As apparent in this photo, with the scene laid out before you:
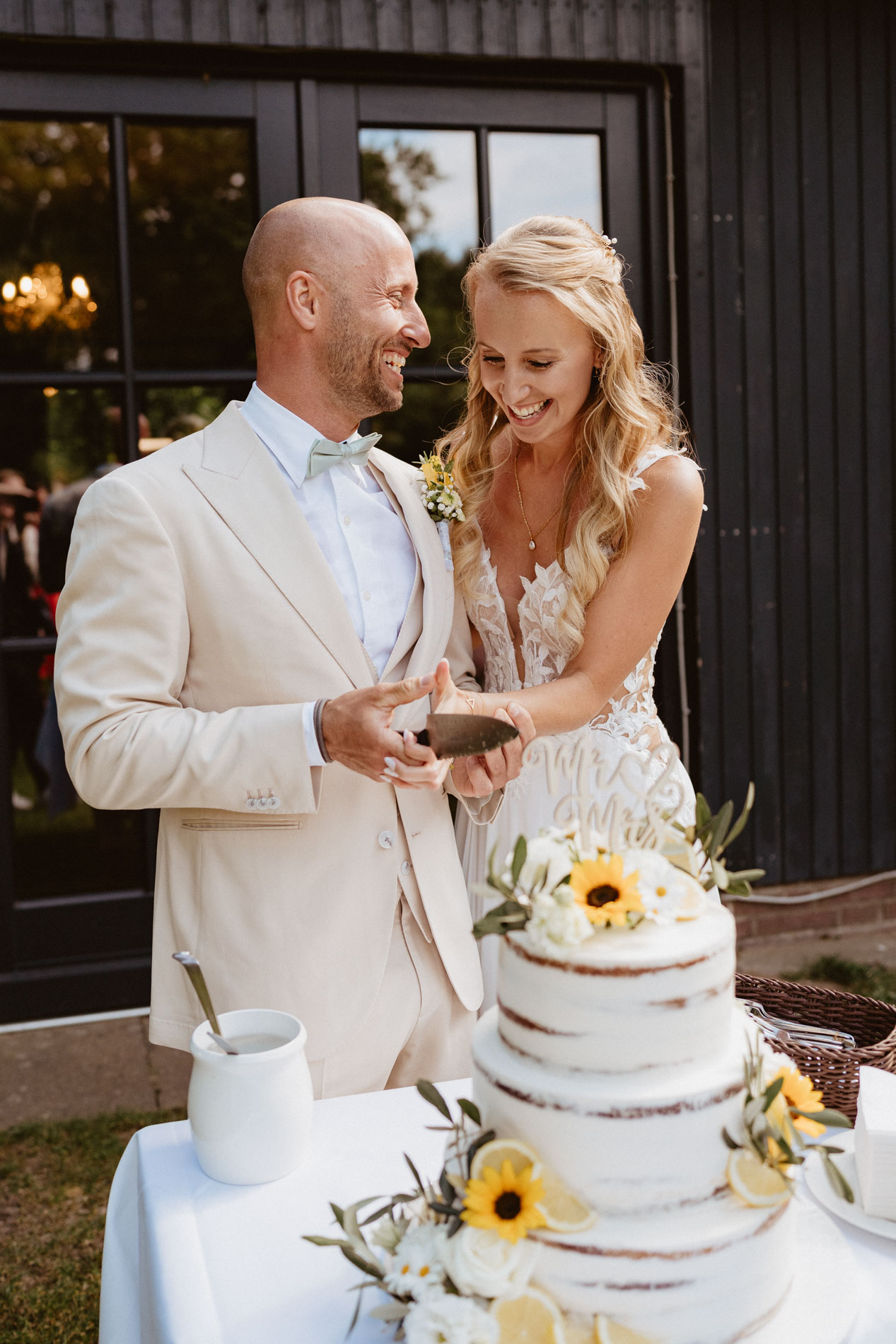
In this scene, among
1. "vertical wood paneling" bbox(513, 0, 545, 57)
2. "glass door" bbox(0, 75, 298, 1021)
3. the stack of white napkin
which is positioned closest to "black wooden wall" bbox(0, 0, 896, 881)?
"vertical wood paneling" bbox(513, 0, 545, 57)

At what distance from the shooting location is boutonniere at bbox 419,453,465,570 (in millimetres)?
2330

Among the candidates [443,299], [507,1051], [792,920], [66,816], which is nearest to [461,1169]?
[507,1051]

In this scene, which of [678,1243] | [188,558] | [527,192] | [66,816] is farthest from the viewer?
[66,816]

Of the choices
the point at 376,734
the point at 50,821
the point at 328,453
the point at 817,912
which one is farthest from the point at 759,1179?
the point at 50,821

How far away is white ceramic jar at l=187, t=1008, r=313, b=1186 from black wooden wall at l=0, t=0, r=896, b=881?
316 cm

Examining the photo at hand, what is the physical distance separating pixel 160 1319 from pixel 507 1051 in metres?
0.50

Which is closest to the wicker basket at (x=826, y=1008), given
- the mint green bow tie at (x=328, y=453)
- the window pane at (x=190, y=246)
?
the mint green bow tie at (x=328, y=453)

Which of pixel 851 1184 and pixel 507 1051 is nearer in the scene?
pixel 507 1051

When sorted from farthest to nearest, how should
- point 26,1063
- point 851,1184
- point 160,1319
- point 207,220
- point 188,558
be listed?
point 207,220 → point 26,1063 → point 188,558 → point 851,1184 → point 160,1319

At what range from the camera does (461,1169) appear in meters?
1.16

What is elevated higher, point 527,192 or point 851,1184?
point 527,192

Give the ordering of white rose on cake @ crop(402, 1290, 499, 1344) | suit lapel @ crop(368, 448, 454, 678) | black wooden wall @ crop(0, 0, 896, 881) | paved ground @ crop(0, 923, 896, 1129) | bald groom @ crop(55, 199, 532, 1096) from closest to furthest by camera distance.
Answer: white rose on cake @ crop(402, 1290, 499, 1344) → bald groom @ crop(55, 199, 532, 1096) → suit lapel @ crop(368, 448, 454, 678) → paved ground @ crop(0, 923, 896, 1129) → black wooden wall @ crop(0, 0, 896, 881)

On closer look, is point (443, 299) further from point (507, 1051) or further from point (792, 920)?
point (507, 1051)

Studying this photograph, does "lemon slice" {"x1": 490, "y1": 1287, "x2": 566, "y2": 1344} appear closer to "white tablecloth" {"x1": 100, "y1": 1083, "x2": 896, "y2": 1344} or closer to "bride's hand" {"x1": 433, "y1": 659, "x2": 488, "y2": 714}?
"white tablecloth" {"x1": 100, "y1": 1083, "x2": 896, "y2": 1344}
